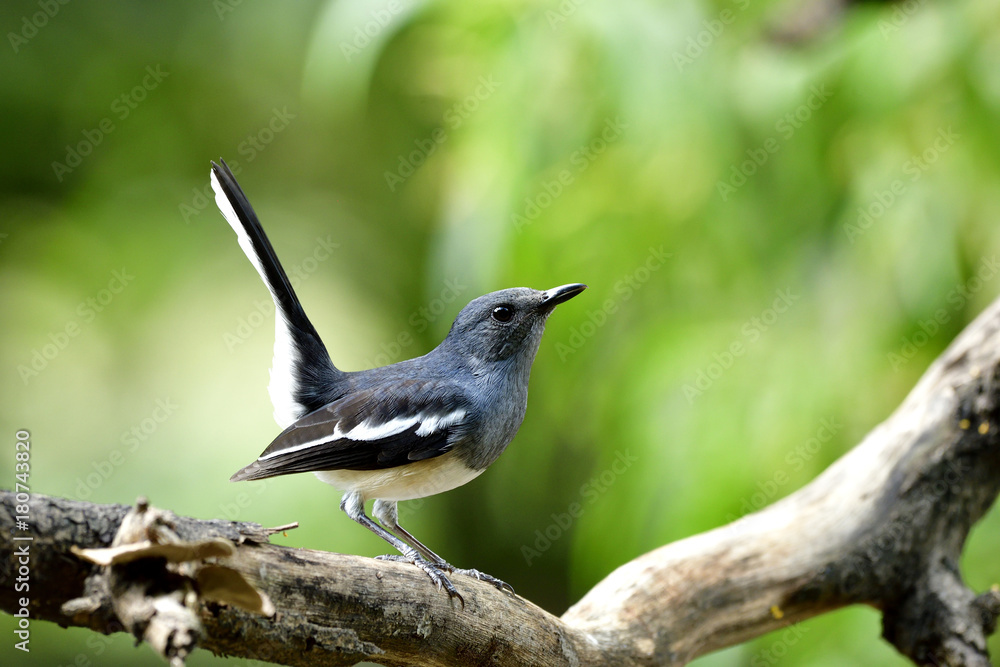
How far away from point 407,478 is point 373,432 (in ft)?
0.43

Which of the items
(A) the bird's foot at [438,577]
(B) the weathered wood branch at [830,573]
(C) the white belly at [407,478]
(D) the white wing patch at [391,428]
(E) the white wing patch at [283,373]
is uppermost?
(E) the white wing patch at [283,373]

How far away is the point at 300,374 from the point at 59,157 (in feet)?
11.3

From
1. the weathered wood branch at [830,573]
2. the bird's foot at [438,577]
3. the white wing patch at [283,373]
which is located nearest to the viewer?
the bird's foot at [438,577]

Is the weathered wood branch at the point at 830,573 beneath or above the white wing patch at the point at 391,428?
beneath

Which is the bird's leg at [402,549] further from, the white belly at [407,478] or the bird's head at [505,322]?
the bird's head at [505,322]

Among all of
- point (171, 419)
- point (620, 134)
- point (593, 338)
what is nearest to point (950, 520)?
point (593, 338)

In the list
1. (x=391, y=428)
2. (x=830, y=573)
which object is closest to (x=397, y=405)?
(x=391, y=428)

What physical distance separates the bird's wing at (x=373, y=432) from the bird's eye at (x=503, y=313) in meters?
0.23

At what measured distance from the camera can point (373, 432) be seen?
1.80m

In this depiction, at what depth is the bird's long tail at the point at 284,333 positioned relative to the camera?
5.81 ft

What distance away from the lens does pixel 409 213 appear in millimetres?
4539

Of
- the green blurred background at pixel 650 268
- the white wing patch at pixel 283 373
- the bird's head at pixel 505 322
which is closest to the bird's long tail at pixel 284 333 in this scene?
the white wing patch at pixel 283 373

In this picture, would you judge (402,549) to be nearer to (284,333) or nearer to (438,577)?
(438,577)

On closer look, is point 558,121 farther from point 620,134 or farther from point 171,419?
point 171,419
